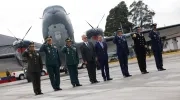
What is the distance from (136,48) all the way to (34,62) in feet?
14.2

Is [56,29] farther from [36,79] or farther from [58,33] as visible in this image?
[36,79]

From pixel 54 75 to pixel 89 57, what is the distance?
1.61m

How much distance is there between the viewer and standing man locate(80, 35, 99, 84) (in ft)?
42.8

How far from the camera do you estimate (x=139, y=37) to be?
13.5 m

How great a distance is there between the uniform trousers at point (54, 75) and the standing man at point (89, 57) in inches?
51.5

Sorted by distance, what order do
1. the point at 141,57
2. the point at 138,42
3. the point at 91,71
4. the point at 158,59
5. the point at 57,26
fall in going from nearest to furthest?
the point at 91,71 < the point at 138,42 < the point at 141,57 < the point at 158,59 < the point at 57,26

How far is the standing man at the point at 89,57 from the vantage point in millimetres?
13031

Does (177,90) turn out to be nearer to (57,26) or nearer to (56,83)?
(56,83)

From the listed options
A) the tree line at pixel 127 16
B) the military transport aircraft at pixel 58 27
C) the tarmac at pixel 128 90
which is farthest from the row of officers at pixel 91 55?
the tree line at pixel 127 16

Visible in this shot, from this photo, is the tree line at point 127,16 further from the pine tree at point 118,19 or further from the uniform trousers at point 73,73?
the uniform trousers at point 73,73

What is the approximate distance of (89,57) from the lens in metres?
13.1

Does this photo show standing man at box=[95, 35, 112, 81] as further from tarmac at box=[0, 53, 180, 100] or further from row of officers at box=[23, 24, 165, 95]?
tarmac at box=[0, 53, 180, 100]

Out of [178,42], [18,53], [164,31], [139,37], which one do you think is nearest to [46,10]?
[18,53]

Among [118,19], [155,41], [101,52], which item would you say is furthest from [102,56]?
[118,19]
